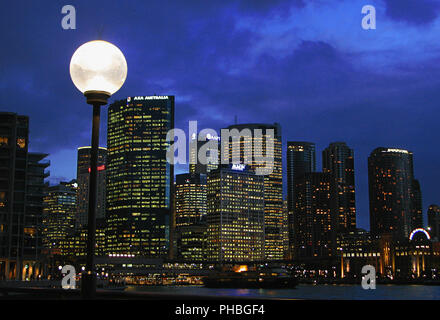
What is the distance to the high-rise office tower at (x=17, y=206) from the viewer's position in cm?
9775

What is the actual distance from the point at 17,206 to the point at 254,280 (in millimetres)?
76124

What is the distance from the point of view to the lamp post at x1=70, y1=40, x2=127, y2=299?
878cm

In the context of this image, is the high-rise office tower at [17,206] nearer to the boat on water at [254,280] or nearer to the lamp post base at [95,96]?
the boat on water at [254,280]

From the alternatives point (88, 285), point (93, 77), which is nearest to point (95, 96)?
point (93, 77)

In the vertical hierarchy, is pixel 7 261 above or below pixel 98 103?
below

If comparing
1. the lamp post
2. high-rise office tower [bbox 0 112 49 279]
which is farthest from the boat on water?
the lamp post

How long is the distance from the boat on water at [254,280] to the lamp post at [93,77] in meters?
147

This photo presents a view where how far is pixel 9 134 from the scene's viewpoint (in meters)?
101

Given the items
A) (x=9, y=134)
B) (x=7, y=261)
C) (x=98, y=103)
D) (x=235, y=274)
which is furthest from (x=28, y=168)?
(x=98, y=103)

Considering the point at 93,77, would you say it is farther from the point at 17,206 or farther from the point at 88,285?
the point at 17,206
